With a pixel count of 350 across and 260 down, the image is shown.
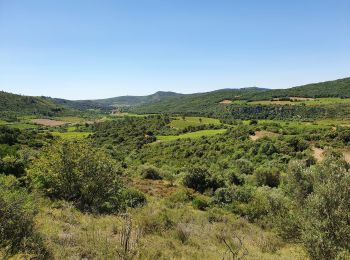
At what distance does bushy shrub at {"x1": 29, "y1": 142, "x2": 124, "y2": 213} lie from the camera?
45.2 feet

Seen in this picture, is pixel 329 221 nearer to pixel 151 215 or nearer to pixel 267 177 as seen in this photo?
pixel 151 215

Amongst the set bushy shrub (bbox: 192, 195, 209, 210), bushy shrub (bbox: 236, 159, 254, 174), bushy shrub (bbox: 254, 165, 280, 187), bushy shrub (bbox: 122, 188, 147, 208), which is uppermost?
bushy shrub (bbox: 122, 188, 147, 208)

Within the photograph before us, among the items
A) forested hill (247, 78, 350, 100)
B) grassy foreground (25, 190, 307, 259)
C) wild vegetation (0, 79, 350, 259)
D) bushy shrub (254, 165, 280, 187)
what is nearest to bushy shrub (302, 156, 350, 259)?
wild vegetation (0, 79, 350, 259)

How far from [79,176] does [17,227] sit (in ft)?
19.3

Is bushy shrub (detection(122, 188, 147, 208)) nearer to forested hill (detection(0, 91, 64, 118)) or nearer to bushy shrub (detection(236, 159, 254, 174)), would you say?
bushy shrub (detection(236, 159, 254, 174))

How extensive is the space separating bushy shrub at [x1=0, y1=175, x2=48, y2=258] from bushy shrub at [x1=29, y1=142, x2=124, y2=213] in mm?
5164

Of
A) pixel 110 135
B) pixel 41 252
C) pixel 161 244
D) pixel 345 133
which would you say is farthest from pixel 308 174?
pixel 110 135

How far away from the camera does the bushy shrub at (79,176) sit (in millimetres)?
13789

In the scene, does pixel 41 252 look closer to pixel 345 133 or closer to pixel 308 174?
pixel 308 174

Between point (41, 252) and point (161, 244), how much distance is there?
3649 millimetres

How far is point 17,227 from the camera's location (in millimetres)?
7859

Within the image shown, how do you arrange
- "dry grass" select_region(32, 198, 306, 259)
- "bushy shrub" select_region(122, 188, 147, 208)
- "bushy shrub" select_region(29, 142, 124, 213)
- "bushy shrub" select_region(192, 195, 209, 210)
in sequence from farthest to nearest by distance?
"bushy shrub" select_region(192, 195, 209, 210), "bushy shrub" select_region(122, 188, 147, 208), "bushy shrub" select_region(29, 142, 124, 213), "dry grass" select_region(32, 198, 306, 259)

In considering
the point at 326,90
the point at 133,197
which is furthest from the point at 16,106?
the point at 133,197

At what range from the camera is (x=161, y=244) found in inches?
379
